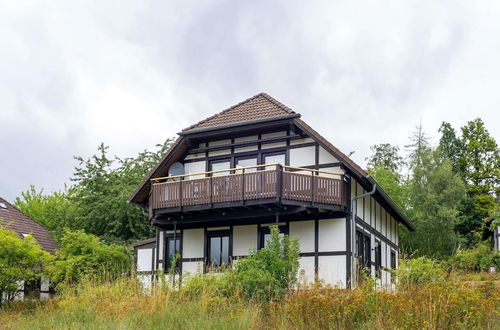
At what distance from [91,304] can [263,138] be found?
33.8 ft

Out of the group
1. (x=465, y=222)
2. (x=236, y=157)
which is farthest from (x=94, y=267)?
(x=465, y=222)

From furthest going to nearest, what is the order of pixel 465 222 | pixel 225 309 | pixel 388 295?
pixel 465 222, pixel 225 309, pixel 388 295

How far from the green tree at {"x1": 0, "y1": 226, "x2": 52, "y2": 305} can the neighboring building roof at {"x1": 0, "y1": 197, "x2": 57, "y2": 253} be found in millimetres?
7962

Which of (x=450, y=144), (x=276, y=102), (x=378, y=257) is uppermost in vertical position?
(x=450, y=144)

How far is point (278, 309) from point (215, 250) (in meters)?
10.3

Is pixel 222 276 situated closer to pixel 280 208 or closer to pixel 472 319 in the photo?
pixel 280 208

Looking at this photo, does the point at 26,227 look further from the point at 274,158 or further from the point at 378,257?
the point at 378,257

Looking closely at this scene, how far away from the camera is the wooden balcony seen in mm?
20609

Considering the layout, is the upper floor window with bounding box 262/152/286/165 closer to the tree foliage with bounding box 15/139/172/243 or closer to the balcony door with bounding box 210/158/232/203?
the balcony door with bounding box 210/158/232/203

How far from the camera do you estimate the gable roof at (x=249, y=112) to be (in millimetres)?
22984

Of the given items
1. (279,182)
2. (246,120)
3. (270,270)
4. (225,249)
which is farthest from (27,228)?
(270,270)

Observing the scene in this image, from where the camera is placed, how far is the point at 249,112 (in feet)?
77.8

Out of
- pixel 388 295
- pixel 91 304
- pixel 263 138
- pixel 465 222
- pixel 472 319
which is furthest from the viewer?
pixel 465 222

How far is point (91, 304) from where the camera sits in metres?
14.9
